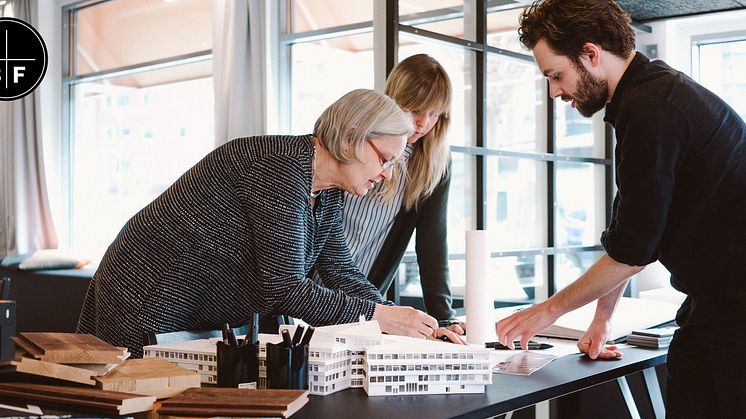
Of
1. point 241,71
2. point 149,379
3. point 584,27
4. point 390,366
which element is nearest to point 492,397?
point 390,366

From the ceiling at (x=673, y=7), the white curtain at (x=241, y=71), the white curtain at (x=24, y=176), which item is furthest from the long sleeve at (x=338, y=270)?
the white curtain at (x=24, y=176)

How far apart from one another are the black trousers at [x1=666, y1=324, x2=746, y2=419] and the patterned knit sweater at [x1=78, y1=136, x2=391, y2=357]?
647 millimetres

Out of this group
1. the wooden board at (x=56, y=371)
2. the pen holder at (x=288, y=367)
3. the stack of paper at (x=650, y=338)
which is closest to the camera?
the wooden board at (x=56, y=371)

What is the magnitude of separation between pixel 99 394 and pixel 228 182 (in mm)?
664

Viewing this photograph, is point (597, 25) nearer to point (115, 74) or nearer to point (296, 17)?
point (296, 17)

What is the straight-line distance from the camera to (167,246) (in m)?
1.76

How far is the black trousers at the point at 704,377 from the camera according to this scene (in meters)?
1.56

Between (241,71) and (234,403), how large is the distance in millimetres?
3557

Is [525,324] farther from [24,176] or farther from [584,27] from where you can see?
→ [24,176]

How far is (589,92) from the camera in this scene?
1733 mm

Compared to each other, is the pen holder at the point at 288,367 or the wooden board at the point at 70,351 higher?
the wooden board at the point at 70,351

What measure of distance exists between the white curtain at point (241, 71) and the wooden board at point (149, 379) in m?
3.22

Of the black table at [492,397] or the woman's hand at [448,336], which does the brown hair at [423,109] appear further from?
the black table at [492,397]

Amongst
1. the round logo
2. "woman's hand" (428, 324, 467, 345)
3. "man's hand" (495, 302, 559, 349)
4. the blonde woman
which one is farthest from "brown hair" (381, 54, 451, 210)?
the round logo
